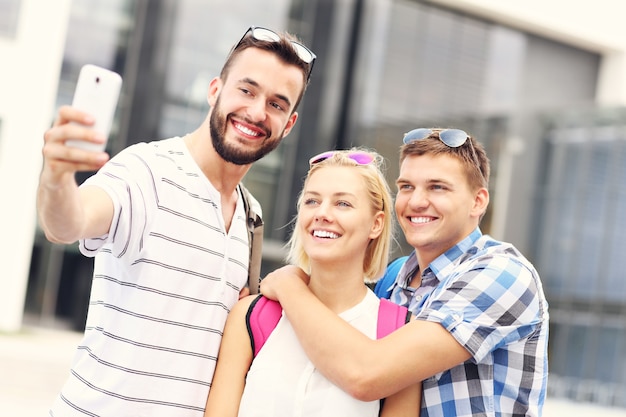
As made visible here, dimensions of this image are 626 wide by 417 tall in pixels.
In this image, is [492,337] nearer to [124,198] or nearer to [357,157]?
[357,157]

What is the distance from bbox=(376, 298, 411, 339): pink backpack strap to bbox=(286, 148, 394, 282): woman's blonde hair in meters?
0.15

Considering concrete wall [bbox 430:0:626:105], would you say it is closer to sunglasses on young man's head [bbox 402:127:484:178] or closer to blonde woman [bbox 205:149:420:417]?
sunglasses on young man's head [bbox 402:127:484:178]

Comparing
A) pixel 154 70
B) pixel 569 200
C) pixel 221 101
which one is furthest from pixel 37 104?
pixel 221 101

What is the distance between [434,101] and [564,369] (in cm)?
883

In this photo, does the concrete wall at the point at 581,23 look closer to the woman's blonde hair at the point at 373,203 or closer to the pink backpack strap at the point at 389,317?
the woman's blonde hair at the point at 373,203

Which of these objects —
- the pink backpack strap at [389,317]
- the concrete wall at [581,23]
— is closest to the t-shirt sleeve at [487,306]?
the pink backpack strap at [389,317]

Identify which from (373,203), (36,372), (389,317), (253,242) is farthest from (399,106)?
(389,317)

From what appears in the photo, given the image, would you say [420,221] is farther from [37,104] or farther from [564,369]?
[564,369]

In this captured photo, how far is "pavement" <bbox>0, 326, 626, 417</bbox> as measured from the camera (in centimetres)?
1095

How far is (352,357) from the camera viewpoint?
9.11ft

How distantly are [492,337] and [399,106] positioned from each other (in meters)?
22.1

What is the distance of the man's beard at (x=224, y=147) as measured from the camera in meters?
3.15

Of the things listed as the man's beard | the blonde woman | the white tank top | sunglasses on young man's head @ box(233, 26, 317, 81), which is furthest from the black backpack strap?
sunglasses on young man's head @ box(233, 26, 317, 81)

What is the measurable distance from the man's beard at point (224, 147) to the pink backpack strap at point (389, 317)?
704mm
